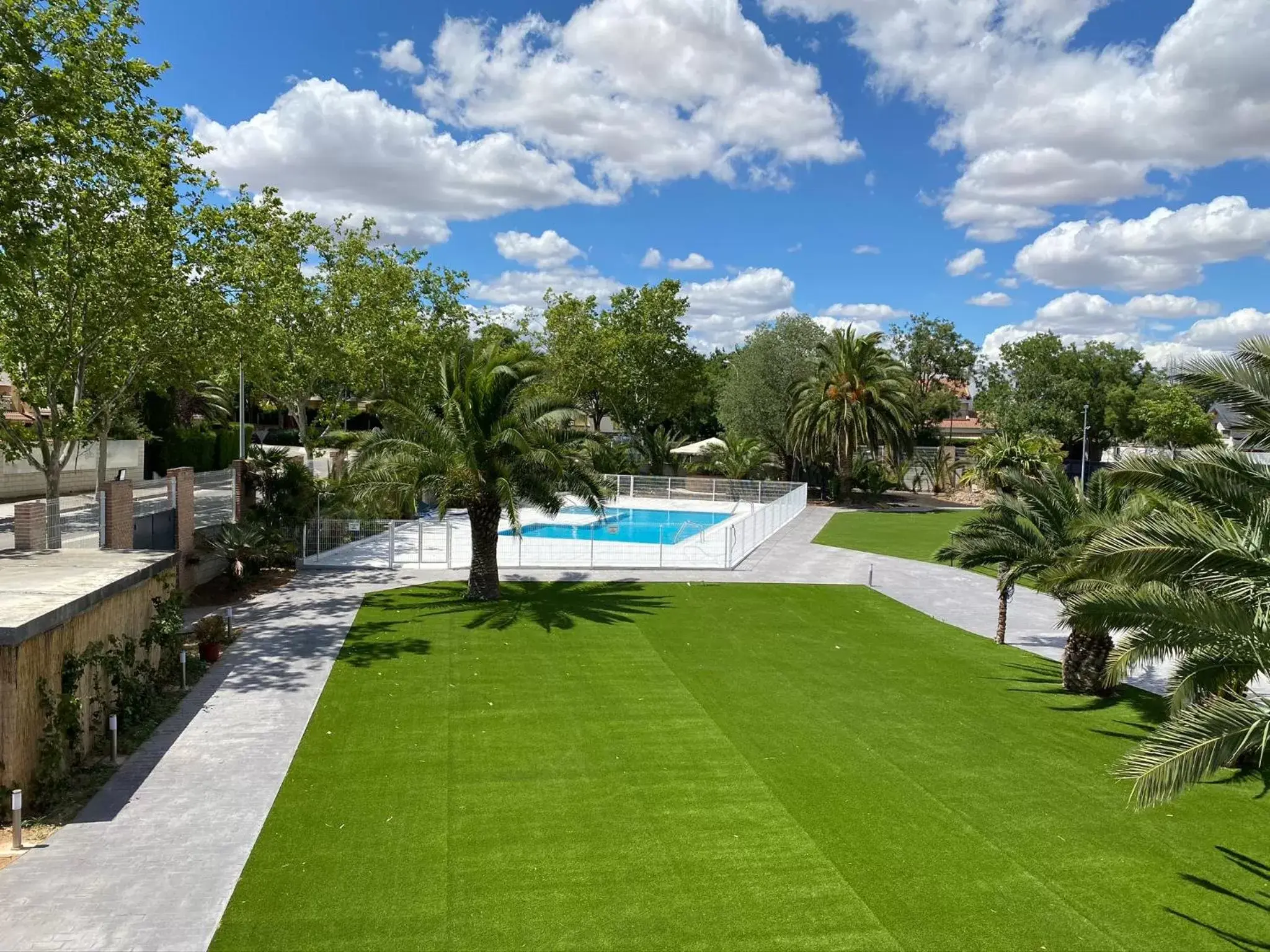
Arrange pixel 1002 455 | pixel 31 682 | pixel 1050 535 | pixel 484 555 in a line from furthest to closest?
pixel 1002 455, pixel 484 555, pixel 1050 535, pixel 31 682

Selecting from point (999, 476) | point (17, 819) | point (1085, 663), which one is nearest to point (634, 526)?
point (999, 476)

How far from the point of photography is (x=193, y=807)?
879 cm

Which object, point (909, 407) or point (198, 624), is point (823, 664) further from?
point (909, 407)

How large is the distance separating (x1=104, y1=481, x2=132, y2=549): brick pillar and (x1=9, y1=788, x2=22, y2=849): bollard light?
7.73 m

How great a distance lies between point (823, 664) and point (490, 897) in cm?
883

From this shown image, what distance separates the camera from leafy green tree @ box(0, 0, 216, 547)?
13.7 m

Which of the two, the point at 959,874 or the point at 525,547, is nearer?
the point at 959,874

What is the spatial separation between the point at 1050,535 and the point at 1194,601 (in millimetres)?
8275

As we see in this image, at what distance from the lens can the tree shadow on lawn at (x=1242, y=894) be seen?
6742mm

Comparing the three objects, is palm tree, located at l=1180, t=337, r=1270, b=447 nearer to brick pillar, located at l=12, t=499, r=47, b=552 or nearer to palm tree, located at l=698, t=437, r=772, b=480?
brick pillar, located at l=12, t=499, r=47, b=552

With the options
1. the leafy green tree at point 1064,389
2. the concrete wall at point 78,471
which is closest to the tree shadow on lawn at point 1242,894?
the concrete wall at point 78,471

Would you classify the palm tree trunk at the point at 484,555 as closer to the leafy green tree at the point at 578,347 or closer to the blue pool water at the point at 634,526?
the blue pool water at the point at 634,526

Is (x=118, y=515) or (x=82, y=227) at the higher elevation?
(x=82, y=227)

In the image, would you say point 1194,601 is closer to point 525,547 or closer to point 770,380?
point 525,547
